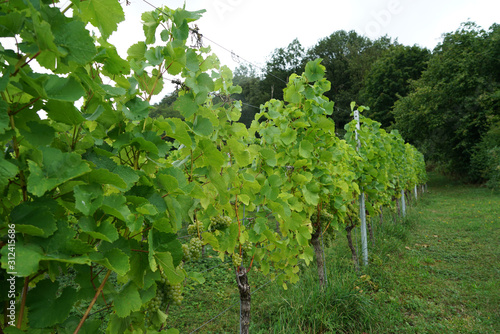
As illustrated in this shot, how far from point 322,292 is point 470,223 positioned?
744cm

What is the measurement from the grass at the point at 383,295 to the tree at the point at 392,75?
21.4m

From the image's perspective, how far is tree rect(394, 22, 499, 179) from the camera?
55.3 feet

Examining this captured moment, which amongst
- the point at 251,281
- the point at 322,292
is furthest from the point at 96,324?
the point at 251,281

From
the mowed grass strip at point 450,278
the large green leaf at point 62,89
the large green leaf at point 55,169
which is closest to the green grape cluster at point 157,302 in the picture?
the large green leaf at point 55,169

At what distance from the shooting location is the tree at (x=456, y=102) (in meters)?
16.8

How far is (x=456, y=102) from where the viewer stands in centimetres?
1808

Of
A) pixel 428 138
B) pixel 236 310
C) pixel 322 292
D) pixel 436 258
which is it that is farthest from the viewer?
pixel 428 138

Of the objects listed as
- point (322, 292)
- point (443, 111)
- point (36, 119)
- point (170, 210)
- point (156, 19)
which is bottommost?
point (322, 292)

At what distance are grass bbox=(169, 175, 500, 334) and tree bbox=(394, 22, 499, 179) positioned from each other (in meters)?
13.0

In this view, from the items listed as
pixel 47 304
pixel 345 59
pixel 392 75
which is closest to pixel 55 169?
pixel 47 304

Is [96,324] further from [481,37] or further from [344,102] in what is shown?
[344,102]

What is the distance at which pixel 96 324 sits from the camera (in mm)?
812

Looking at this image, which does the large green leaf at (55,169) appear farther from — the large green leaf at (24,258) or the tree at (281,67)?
the tree at (281,67)

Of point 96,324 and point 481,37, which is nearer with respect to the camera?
point 96,324
